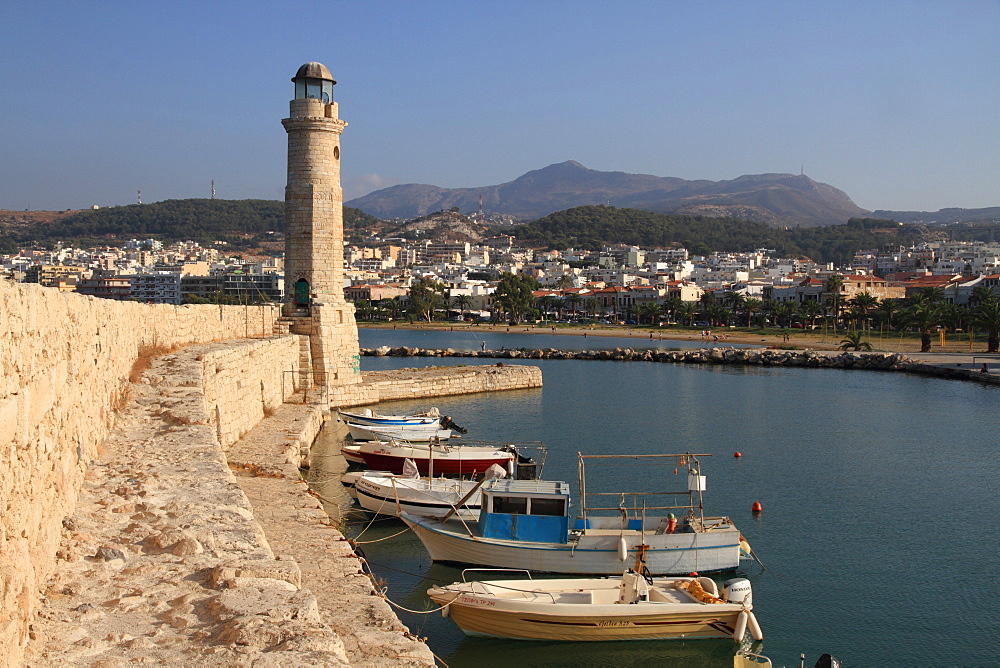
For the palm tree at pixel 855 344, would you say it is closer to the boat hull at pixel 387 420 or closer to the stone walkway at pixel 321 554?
the boat hull at pixel 387 420

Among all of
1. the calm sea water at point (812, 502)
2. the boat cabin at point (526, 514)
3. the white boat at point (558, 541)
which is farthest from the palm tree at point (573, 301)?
the boat cabin at point (526, 514)

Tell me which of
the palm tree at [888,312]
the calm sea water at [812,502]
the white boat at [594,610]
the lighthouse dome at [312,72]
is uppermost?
the lighthouse dome at [312,72]

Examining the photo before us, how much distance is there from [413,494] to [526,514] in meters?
2.59

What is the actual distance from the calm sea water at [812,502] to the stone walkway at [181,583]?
3517mm

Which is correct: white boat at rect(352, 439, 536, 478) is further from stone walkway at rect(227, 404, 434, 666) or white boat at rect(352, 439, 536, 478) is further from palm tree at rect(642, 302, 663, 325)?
palm tree at rect(642, 302, 663, 325)

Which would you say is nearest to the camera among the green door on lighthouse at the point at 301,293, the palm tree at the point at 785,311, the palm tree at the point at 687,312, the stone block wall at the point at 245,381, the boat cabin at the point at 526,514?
the boat cabin at the point at 526,514

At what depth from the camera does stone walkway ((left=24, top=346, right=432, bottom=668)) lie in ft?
13.8

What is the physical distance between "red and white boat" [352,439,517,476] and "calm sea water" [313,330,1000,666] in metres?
1.01

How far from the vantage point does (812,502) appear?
16.1 metres

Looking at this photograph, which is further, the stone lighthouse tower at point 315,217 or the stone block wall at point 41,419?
the stone lighthouse tower at point 315,217

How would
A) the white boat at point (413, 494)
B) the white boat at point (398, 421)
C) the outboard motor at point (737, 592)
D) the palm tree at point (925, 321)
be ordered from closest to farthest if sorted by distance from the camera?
1. the outboard motor at point (737, 592)
2. the white boat at point (413, 494)
3. the white boat at point (398, 421)
4. the palm tree at point (925, 321)

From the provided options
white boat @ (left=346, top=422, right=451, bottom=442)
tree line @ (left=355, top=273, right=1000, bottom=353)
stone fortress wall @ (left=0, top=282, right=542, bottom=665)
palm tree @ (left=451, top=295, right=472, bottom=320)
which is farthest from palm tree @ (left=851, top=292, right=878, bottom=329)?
stone fortress wall @ (left=0, top=282, right=542, bottom=665)

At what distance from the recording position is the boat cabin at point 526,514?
38.3 ft

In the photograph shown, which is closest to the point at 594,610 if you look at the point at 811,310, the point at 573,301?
the point at 811,310
